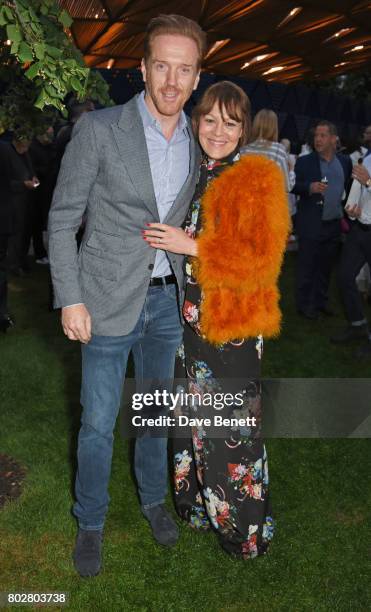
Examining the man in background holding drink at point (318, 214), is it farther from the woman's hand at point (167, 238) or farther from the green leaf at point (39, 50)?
the green leaf at point (39, 50)

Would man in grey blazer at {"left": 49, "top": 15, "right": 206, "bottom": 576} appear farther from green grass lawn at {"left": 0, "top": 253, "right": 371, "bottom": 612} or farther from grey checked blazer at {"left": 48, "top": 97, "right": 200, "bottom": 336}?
green grass lawn at {"left": 0, "top": 253, "right": 371, "bottom": 612}

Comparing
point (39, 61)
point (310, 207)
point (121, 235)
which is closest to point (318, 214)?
point (310, 207)

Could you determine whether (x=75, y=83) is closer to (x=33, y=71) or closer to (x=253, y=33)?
(x=33, y=71)

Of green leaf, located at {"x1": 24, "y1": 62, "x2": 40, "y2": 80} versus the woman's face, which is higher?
green leaf, located at {"x1": 24, "y1": 62, "x2": 40, "y2": 80}

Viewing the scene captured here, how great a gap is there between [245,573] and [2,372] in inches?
114

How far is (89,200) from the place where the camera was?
2.28 meters

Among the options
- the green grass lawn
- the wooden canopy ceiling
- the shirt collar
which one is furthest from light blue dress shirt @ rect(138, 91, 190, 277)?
the wooden canopy ceiling

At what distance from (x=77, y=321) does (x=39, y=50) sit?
0.97m

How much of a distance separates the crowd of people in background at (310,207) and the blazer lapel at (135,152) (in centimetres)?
240

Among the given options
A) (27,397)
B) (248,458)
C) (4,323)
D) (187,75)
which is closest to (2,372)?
(27,397)

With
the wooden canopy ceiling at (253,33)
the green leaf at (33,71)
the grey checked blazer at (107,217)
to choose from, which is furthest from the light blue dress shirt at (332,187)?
the wooden canopy ceiling at (253,33)

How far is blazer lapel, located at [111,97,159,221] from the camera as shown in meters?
2.20

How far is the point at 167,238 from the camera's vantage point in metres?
2.27

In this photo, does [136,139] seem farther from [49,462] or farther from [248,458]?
[49,462]
